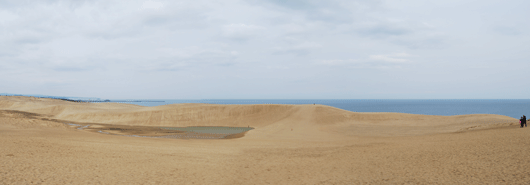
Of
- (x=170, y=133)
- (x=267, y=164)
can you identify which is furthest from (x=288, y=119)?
(x=267, y=164)

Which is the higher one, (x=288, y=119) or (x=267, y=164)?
(x=288, y=119)

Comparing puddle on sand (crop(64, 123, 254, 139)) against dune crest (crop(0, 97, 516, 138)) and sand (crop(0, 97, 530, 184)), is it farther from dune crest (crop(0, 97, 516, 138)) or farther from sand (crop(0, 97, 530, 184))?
sand (crop(0, 97, 530, 184))

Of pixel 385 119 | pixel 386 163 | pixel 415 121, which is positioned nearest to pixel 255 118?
pixel 385 119

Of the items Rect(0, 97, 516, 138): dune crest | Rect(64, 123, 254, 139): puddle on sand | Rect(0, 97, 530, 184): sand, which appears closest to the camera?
Rect(0, 97, 530, 184): sand

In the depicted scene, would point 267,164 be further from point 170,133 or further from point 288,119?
point 288,119

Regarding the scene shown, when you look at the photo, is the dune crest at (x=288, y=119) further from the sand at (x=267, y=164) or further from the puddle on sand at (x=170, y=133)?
the sand at (x=267, y=164)

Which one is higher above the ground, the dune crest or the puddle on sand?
the dune crest

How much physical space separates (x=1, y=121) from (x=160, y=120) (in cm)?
2175

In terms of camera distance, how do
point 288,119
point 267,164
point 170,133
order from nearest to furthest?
point 267,164 → point 170,133 → point 288,119

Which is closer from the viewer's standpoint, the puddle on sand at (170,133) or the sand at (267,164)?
the sand at (267,164)

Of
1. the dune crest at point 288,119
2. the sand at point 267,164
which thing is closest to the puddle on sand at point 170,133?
the dune crest at point 288,119

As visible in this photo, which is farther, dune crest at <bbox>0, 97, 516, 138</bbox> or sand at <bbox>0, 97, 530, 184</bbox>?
dune crest at <bbox>0, 97, 516, 138</bbox>

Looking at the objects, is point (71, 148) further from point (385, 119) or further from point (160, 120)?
point (385, 119)

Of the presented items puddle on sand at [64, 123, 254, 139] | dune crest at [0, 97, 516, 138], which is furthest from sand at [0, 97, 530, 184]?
Answer: dune crest at [0, 97, 516, 138]
